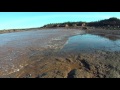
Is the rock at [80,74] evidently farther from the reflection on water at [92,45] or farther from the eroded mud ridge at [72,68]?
the reflection on water at [92,45]

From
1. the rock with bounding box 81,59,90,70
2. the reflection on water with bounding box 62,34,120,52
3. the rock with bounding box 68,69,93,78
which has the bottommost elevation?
the reflection on water with bounding box 62,34,120,52

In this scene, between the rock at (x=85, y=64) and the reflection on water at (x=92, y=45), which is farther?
the reflection on water at (x=92, y=45)

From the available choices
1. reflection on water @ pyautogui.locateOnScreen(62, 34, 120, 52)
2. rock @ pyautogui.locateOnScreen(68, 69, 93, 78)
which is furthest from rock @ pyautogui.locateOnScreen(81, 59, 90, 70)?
reflection on water @ pyautogui.locateOnScreen(62, 34, 120, 52)

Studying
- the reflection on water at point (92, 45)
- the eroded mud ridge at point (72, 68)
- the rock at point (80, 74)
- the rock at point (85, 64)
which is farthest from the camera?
the reflection on water at point (92, 45)

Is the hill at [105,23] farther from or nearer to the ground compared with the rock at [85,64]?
nearer to the ground

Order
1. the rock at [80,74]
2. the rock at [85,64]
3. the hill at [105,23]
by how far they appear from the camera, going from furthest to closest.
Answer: the hill at [105,23] < the rock at [85,64] < the rock at [80,74]

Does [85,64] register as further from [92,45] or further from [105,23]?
[105,23]

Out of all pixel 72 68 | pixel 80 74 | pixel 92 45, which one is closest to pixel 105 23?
pixel 92 45

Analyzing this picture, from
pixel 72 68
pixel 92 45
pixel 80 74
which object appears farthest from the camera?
pixel 92 45

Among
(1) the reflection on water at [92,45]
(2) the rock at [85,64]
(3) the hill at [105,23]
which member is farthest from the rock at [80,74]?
(3) the hill at [105,23]

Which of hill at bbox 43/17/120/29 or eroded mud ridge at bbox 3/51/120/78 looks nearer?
eroded mud ridge at bbox 3/51/120/78

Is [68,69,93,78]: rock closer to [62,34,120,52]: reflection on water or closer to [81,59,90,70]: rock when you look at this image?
[81,59,90,70]: rock
